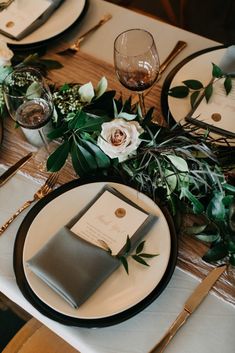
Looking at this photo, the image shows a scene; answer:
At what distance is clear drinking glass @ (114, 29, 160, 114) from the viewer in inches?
38.4

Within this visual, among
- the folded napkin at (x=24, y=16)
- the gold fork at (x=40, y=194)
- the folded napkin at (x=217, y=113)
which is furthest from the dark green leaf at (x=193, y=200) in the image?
the folded napkin at (x=24, y=16)

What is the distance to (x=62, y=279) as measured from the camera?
2.71ft

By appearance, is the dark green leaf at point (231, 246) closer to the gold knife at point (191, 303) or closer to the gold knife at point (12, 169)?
the gold knife at point (191, 303)

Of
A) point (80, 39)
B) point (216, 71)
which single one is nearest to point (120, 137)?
point (216, 71)

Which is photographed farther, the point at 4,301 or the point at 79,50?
the point at 4,301

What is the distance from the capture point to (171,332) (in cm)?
81

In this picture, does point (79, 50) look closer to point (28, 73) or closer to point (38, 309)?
point (28, 73)

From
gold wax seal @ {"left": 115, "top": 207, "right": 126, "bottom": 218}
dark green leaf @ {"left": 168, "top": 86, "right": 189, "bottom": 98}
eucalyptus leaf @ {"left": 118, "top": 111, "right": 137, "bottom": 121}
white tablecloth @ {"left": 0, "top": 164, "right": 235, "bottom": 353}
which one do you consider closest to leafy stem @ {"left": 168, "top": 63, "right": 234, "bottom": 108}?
dark green leaf @ {"left": 168, "top": 86, "right": 189, "bottom": 98}

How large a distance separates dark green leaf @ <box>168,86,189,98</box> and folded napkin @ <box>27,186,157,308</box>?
341 millimetres

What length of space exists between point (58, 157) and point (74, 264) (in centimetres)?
24

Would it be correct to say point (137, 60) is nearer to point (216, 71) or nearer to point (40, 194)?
point (216, 71)

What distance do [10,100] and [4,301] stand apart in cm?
88

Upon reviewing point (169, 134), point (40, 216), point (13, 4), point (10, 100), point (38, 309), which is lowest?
point (38, 309)

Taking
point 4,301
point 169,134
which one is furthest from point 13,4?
point 4,301
